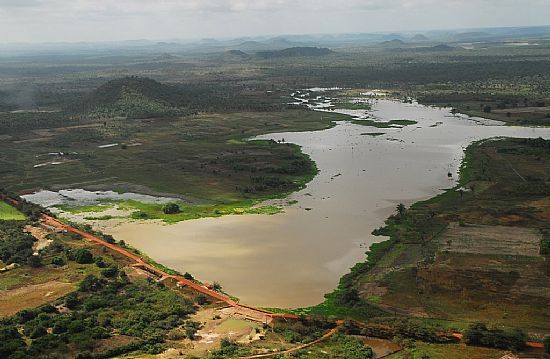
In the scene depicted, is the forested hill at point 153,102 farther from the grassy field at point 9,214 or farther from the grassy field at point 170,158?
the grassy field at point 9,214

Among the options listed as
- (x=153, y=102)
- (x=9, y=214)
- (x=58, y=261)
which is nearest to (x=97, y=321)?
(x=58, y=261)

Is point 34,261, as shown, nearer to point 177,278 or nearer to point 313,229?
point 177,278

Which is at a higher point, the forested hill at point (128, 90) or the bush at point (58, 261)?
the forested hill at point (128, 90)

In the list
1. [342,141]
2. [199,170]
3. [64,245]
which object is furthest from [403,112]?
[64,245]

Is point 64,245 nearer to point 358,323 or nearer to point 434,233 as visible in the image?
point 358,323

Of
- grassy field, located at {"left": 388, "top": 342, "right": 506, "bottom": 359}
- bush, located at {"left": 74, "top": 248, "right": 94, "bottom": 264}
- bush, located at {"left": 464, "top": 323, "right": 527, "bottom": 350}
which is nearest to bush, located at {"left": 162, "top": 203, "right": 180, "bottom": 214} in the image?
bush, located at {"left": 74, "top": 248, "right": 94, "bottom": 264}

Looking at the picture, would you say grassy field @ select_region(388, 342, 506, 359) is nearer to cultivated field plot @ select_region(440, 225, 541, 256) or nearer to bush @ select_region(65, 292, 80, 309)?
cultivated field plot @ select_region(440, 225, 541, 256)

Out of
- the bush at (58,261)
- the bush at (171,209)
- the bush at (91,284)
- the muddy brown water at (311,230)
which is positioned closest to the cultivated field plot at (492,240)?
the muddy brown water at (311,230)
